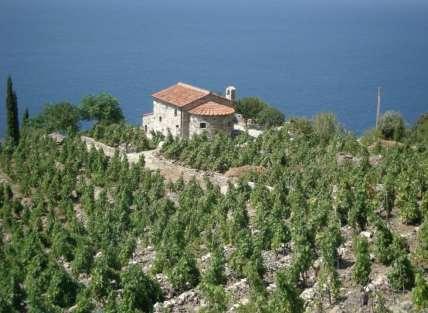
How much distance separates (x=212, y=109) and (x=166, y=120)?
475 cm

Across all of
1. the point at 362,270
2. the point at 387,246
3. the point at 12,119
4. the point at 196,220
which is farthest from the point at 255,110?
the point at 362,270

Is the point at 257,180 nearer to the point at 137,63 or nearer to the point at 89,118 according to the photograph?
the point at 89,118

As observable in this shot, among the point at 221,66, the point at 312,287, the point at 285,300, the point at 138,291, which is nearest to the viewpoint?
the point at 285,300

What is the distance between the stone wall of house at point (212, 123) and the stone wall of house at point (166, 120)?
1465mm

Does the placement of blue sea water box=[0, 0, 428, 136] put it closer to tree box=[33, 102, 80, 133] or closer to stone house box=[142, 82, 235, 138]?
tree box=[33, 102, 80, 133]

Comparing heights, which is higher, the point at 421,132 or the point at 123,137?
the point at 421,132

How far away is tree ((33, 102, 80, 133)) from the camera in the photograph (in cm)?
5594

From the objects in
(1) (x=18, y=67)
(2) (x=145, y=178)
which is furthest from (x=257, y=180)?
(1) (x=18, y=67)

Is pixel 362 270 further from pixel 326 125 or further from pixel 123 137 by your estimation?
pixel 326 125

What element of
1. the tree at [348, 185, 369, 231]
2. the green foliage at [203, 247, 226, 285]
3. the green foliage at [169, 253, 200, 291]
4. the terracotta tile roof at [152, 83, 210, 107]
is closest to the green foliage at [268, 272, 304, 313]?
the green foliage at [203, 247, 226, 285]

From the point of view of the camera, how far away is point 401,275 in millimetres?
18047

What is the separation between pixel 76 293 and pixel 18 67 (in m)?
109

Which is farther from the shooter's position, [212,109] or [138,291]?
[212,109]

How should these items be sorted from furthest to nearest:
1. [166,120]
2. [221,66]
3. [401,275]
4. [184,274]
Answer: [221,66] → [166,120] → [184,274] → [401,275]
